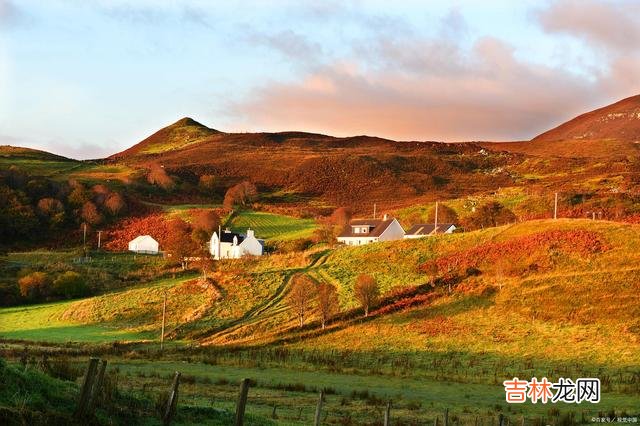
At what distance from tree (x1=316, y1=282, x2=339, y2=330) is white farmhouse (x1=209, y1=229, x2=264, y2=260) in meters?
44.8

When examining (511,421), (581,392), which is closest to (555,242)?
(581,392)

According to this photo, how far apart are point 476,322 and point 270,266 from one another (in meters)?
35.6

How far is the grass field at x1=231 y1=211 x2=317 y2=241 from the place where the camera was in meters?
127

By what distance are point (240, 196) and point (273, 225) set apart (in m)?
27.0

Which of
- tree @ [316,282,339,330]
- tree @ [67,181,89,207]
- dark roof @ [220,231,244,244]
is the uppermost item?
tree @ [67,181,89,207]

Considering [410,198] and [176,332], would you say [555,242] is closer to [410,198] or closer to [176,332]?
[176,332]

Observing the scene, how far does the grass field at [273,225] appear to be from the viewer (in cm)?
12675

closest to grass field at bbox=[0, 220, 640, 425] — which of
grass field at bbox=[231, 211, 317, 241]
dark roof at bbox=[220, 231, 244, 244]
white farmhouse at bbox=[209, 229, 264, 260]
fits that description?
white farmhouse at bbox=[209, 229, 264, 260]

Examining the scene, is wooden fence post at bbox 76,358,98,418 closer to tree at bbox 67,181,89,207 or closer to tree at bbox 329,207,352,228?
tree at bbox 329,207,352,228

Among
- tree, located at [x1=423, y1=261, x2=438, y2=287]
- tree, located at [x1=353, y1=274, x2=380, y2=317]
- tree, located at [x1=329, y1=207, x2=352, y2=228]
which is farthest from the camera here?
tree, located at [x1=329, y1=207, x2=352, y2=228]

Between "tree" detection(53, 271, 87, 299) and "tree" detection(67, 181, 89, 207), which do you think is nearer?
"tree" detection(53, 271, 87, 299)

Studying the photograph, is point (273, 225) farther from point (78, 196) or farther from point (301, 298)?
point (301, 298)

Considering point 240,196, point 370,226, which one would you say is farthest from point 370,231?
point 240,196

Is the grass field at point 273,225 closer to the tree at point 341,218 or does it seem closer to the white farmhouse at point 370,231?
the tree at point 341,218
